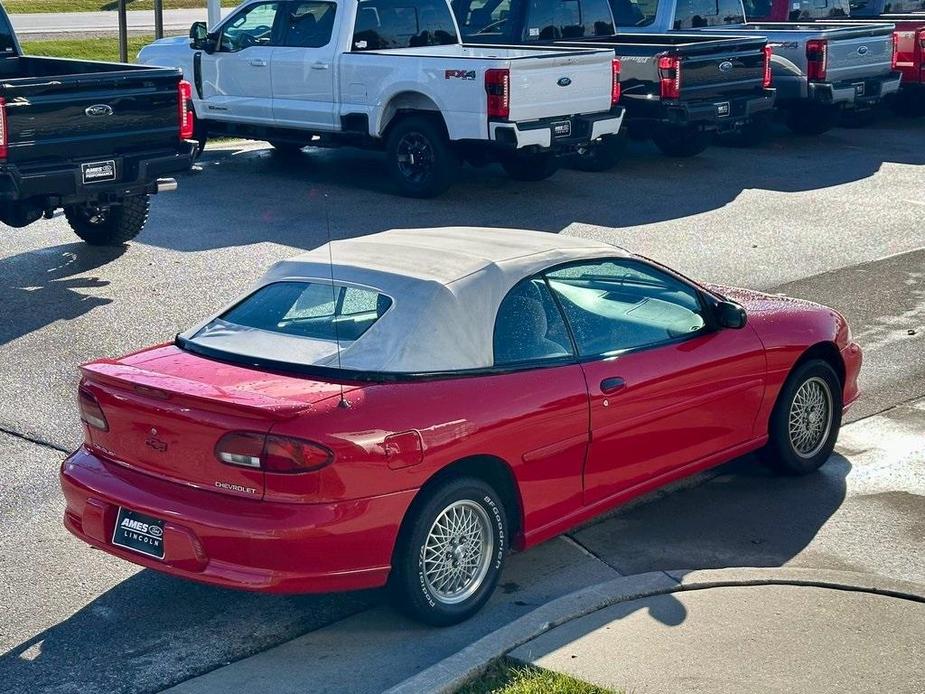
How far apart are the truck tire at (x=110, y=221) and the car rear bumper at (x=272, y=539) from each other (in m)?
7.23

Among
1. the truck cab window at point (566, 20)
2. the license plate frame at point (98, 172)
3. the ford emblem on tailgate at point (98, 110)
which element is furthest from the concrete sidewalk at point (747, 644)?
the truck cab window at point (566, 20)

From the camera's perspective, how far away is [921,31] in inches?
806

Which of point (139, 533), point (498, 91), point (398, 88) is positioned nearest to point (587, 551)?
point (139, 533)

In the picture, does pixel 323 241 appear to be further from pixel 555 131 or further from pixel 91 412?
pixel 91 412

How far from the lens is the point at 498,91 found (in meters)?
14.0

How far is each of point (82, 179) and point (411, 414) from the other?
253 inches

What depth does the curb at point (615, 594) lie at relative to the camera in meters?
4.91

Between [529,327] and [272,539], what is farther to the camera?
[529,327]

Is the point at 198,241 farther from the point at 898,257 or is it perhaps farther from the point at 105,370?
the point at 105,370

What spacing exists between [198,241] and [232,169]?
397cm

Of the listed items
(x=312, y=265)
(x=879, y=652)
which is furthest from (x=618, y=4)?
(x=879, y=652)

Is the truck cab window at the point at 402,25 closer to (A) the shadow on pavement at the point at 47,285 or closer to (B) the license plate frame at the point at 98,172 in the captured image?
(A) the shadow on pavement at the point at 47,285

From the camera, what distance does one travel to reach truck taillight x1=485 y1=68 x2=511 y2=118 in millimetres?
13922

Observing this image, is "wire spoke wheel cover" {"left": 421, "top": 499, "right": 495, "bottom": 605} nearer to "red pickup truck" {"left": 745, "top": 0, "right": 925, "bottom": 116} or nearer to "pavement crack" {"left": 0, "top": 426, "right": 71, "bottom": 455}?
"pavement crack" {"left": 0, "top": 426, "right": 71, "bottom": 455}
